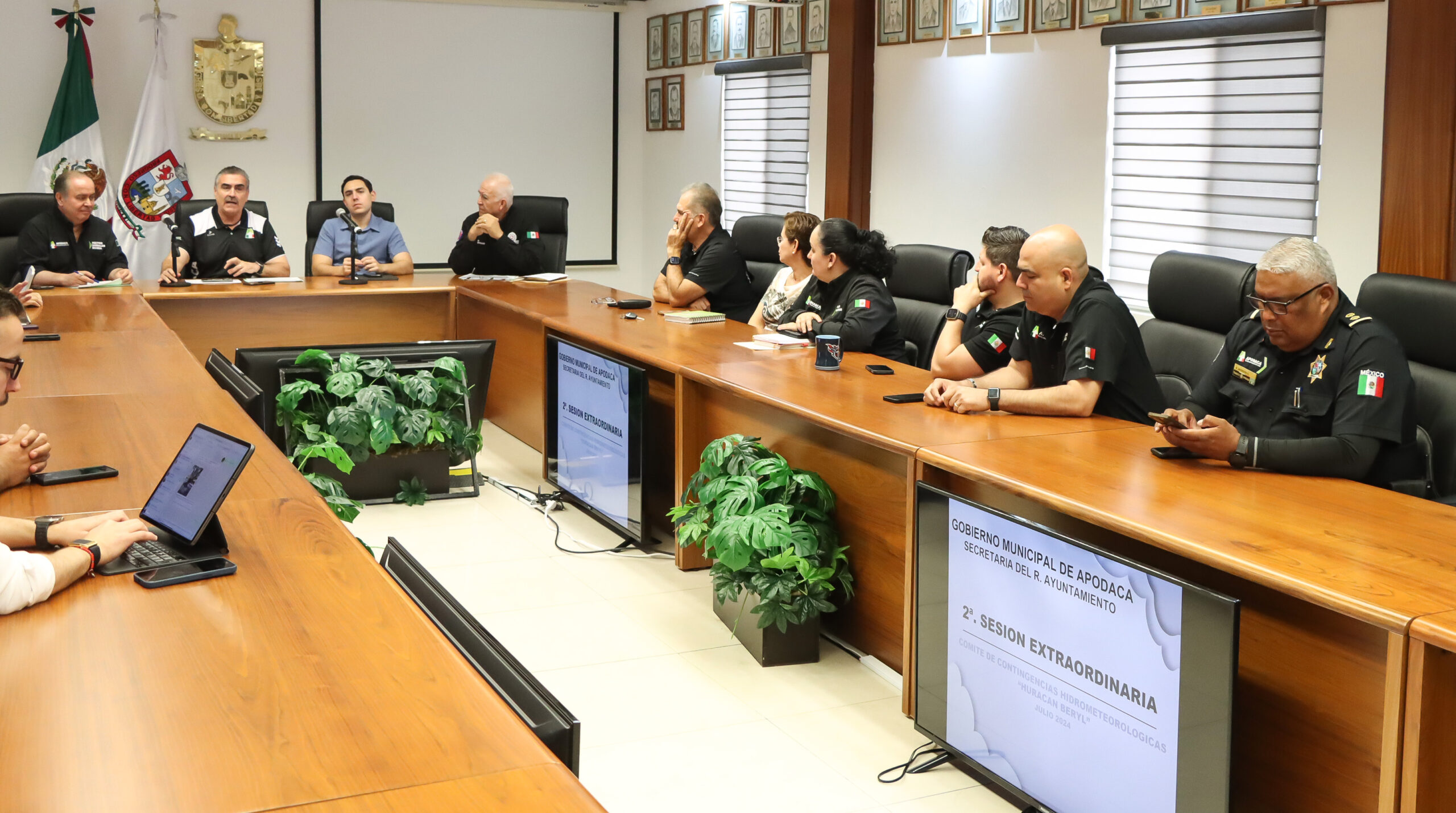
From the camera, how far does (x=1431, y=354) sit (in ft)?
10.1

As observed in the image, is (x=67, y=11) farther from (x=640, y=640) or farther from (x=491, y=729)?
(x=491, y=729)

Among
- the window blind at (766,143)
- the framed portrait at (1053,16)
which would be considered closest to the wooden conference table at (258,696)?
the framed portrait at (1053,16)

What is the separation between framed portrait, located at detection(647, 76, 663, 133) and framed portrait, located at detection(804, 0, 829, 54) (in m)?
2.03

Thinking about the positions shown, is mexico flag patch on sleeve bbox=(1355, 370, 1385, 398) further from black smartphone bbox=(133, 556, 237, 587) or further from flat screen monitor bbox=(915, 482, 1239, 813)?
black smartphone bbox=(133, 556, 237, 587)

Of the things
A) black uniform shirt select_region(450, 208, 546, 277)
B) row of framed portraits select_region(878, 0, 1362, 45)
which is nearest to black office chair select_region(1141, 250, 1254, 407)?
row of framed portraits select_region(878, 0, 1362, 45)

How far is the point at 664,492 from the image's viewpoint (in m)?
4.57

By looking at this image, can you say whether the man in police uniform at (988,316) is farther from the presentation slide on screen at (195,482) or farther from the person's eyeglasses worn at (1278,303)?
the presentation slide on screen at (195,482)

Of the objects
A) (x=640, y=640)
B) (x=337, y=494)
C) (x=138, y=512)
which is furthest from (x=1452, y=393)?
(x=337, y=494)

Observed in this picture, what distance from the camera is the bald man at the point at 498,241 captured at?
6730 mm

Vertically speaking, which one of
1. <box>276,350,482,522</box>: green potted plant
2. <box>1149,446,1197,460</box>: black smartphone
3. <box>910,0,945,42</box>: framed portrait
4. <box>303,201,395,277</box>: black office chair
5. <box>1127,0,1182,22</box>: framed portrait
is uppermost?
<box>910,0,945,42</box>: framed portrait

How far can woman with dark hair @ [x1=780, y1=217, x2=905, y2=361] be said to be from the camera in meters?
4.42

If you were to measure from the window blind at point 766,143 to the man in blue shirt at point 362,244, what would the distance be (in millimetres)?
2003

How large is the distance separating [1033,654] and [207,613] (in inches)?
60.8

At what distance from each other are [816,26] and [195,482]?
216 inches
